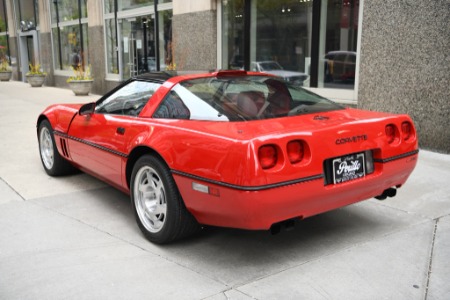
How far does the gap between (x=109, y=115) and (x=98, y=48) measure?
1280 centimetres

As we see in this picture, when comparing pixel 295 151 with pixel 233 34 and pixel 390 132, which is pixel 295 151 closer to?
pixel 390 132

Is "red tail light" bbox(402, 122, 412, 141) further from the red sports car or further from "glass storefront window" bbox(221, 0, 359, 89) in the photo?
"glass storefront window" bbox(221, 0, 359, 89)

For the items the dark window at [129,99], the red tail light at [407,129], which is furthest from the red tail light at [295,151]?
the dark window at [129,99]

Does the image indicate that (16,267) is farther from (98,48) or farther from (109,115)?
(98,48)

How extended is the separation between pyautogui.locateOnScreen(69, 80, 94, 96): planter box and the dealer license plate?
14.3m

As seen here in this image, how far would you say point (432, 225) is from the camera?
3.92 m

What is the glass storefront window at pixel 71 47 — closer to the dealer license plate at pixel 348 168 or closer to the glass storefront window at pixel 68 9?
the glass storefront window at pixel 68 9

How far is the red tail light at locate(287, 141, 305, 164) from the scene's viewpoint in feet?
9.75

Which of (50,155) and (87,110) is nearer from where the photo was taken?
(87,110)

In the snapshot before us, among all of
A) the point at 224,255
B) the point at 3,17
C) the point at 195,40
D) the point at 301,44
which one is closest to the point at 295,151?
the point at 224,255

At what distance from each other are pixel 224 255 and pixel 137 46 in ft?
40.7

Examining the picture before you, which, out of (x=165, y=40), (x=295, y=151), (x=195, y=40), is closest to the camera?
(x=295, y=151)

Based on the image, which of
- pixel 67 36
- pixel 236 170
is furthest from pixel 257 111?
pixel 67 36

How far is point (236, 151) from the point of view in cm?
281
